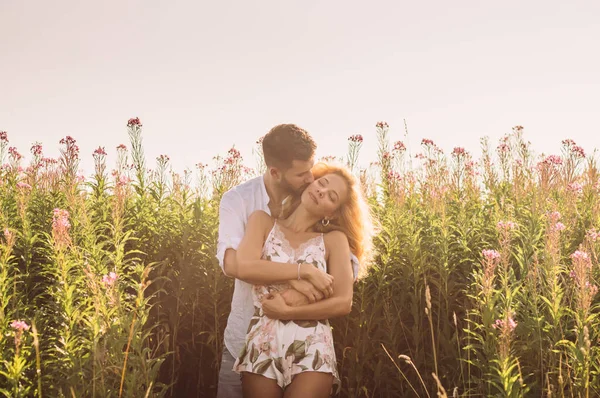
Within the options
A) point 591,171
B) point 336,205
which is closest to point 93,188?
point 336,205

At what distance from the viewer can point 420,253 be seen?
4594mm

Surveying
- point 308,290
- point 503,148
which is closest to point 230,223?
point 308,290

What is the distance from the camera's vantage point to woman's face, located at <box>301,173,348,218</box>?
384 centimetres

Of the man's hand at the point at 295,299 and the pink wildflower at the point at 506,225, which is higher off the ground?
the pink wildflower at the point at 506,225

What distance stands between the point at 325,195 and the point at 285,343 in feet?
3.22

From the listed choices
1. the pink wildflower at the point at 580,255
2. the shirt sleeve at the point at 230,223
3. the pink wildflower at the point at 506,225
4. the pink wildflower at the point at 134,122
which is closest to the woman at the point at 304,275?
the shirt sleeve at the point at 230,223

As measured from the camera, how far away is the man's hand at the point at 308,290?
3496 millimetres

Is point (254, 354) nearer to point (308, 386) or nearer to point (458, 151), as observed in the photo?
point (308, 386)

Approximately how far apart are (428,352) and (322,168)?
174 cm

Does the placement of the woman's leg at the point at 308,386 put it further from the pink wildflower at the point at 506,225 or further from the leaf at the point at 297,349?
the pink wildflower at the point at 506,225

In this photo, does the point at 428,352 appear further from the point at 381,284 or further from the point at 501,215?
→ the point at 501,215

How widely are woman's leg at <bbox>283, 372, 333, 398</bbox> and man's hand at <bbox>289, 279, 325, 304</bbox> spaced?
0.43m

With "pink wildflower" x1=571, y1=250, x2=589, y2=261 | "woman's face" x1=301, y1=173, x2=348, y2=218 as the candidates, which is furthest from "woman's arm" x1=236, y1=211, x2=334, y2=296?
"pink wildflower" x1=571, y1=250, x2=589, y2=261

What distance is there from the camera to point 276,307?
11.4ft
